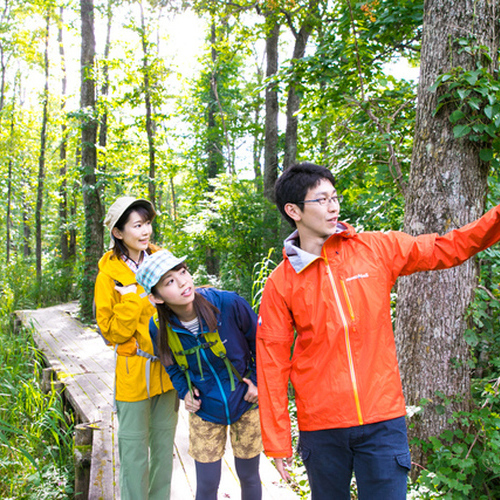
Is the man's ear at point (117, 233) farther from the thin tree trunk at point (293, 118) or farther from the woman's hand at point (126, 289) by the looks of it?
the thin tree trunk at point (293, 118)

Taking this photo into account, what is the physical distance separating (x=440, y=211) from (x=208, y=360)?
72.5 inches

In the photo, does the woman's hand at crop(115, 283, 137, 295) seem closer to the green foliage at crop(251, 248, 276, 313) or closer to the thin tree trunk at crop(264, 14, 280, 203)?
the green foliage at crop(251, 248, 276, 313)

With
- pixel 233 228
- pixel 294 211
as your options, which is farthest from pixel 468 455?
pixel 233 228

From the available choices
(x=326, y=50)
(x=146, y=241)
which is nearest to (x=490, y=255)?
(x=146, y=241)

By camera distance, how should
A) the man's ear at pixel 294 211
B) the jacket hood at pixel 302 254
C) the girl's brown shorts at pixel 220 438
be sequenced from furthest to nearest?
the girl's brown shorts at pixel 220 438 → the man's ear at pixel 294 211 → the jacket hood at pixel 302 254

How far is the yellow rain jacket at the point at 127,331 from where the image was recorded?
2611mm

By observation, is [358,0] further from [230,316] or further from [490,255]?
[230,316]

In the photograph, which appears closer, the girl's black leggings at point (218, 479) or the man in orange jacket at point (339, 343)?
the man in orange jacket at point (339, 343)

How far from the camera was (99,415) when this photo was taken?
15.1 ft

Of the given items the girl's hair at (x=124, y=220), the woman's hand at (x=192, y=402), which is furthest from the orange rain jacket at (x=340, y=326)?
the girl's hair at (x=124, y=220)

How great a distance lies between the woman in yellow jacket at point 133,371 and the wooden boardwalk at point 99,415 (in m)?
0.70

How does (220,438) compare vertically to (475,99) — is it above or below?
below

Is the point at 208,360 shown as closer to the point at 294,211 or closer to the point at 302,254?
the point at 302,254

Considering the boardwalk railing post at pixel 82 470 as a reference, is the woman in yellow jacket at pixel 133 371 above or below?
above
